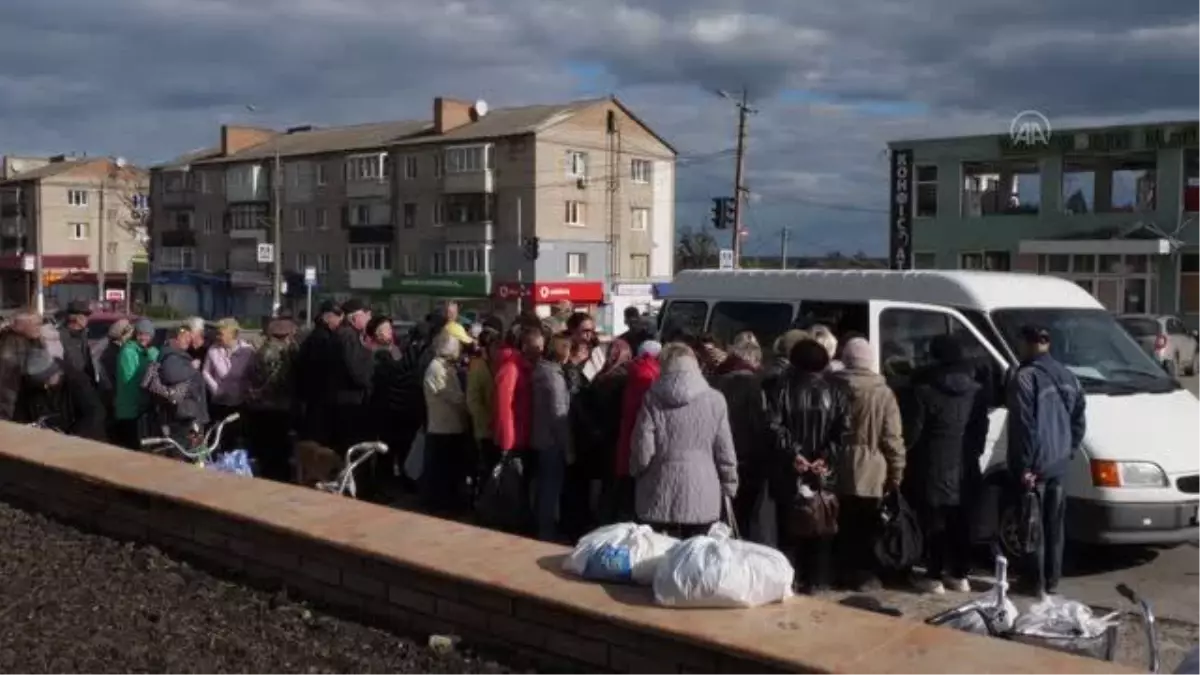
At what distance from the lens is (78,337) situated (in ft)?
37.7

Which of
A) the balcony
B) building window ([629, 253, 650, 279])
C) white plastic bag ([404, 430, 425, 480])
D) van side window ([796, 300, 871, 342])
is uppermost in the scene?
the balcony

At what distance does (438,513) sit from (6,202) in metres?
112

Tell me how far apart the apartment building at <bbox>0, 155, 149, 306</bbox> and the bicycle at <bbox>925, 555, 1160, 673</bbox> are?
334 feet

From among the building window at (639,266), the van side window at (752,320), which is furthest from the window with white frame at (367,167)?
the van side window at (752,320)

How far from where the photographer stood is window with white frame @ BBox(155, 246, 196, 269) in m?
91.4

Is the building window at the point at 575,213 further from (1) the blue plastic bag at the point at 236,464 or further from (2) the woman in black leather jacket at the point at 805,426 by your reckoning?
(2) the woman in black leather jacket at the point at 805,426

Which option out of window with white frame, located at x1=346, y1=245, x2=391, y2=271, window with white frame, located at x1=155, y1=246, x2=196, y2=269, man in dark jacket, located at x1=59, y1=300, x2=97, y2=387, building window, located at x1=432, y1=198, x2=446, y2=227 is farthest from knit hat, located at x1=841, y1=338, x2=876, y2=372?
window with white frame, located at x1=155, y1=246, x2=196, y2=269

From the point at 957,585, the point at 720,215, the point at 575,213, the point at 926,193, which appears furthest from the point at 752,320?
the point at 575,213

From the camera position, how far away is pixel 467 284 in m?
70.8

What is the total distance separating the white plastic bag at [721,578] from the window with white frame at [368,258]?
73.1m

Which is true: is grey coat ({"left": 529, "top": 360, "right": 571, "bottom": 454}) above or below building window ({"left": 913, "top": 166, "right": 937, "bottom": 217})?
below

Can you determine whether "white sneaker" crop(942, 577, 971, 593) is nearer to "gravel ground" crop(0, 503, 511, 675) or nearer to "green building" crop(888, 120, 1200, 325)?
"gravel ground" crop(0, 503, 511, 675)

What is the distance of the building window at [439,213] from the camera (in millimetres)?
73750

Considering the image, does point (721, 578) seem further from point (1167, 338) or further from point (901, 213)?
point (901, 213)
